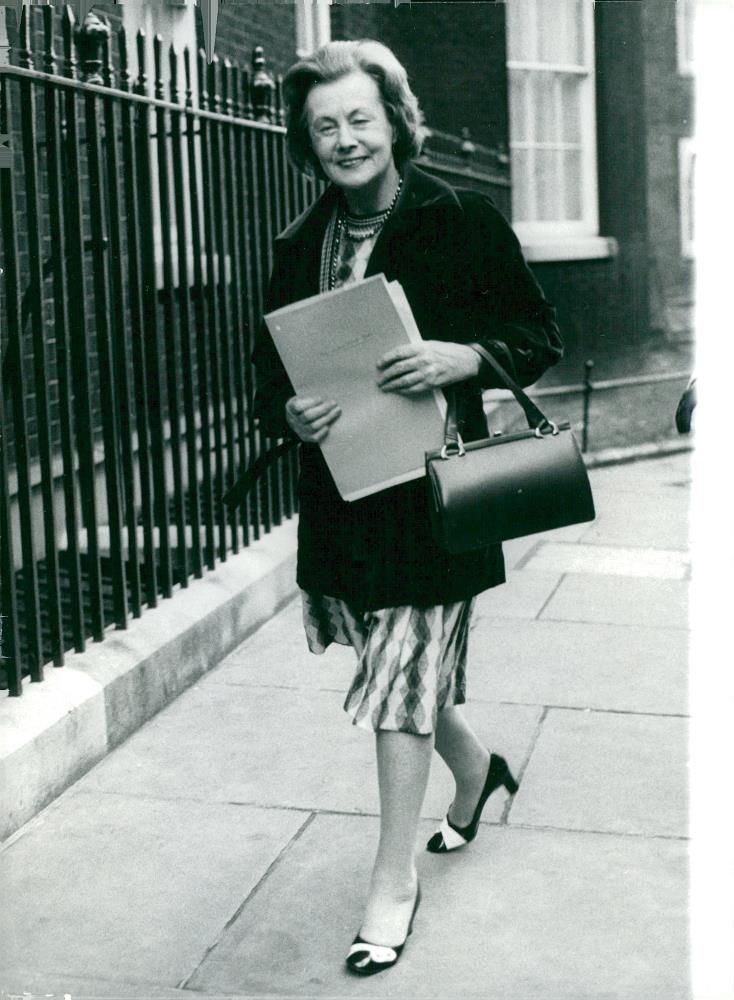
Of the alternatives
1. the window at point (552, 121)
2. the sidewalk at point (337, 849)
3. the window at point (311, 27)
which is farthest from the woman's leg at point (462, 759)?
the window at point (552, 121)

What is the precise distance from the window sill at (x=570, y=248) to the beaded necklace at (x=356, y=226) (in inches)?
304

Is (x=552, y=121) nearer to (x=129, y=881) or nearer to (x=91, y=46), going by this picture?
(x=91, y=46)

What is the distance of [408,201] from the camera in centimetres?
281

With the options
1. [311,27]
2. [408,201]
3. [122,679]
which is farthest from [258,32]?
[408,201]

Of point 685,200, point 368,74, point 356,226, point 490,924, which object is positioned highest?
point 685,200

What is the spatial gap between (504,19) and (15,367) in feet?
25.9

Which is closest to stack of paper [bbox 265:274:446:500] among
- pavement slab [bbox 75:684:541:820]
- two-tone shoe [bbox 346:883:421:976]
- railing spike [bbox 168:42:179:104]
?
two-tone shoe [bbox 346:883:421:976]

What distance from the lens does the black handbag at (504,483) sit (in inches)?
107

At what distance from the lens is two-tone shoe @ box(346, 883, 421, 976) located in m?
2.79

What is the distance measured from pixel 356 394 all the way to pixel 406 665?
1.89 ft

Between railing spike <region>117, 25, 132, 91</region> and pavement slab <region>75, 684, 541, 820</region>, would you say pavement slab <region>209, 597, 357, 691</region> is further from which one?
railing spike <region>117, 25, 132, 91</region>

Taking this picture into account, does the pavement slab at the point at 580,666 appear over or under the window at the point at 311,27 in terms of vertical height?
under

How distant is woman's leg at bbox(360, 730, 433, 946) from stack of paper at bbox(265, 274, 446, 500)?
54 cm

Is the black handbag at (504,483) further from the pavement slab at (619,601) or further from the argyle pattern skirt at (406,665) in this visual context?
the pavement slab at (619,601)
